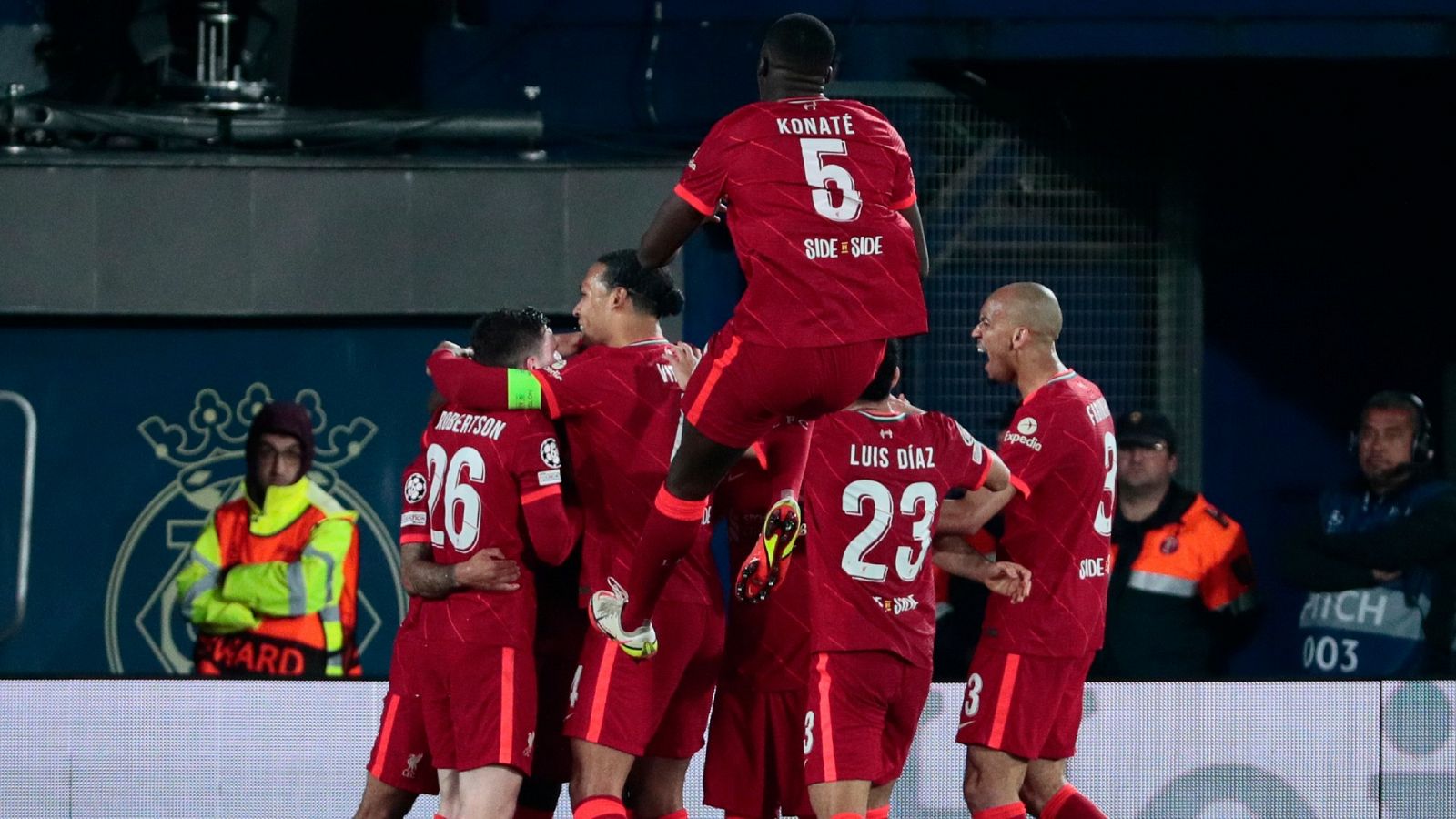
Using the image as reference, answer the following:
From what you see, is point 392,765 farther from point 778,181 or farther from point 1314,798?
point 1314,798

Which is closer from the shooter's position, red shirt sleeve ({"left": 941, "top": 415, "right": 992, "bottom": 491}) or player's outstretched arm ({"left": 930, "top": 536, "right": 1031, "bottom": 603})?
red shirt sleeve ({"left": 941, "top": 415, "right": 992, "bottom": 491})

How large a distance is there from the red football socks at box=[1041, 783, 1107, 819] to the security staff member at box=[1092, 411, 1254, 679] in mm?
1660

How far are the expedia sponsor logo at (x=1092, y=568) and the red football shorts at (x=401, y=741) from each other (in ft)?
6.80

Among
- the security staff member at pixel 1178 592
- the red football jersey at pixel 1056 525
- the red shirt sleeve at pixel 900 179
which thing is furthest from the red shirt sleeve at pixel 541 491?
the security staff member at pixel 1178 592

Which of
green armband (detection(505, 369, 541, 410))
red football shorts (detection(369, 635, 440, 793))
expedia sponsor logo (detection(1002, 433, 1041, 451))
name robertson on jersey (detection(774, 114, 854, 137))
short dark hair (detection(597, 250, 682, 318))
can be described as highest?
name robertson on jersey (detection(774, 114, 854, 137))

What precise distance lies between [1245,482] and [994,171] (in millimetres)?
2520

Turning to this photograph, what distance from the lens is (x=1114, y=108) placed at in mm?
10789

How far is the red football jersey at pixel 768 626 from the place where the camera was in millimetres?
6227

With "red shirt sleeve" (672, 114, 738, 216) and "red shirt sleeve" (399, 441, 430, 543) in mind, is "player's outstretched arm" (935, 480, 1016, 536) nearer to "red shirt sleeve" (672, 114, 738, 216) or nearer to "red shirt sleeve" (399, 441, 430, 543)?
"red shirt sleeve" (672, 114, 738, 216)

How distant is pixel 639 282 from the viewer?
606cm

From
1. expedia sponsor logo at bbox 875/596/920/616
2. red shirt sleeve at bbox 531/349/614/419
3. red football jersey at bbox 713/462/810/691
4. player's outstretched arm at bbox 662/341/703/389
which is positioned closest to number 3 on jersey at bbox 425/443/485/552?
red shirt sleeve at bbox 531/349/614/419

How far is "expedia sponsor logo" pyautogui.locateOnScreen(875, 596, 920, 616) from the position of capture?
596 cm

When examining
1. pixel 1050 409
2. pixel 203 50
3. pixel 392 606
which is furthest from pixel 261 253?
pixel 1050 409

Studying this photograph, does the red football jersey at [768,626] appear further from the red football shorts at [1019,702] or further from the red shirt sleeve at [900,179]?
the red shirt sleeve at [900,179]
